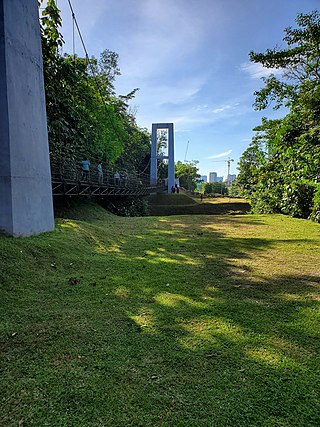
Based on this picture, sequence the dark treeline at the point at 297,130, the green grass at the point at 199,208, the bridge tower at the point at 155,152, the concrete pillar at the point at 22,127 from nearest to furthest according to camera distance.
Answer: the concrete pillar at the point at 22,127 → the dark treeline at the point at 297,130 → the green grass at the point at 199,208 → the bridge tower at the point at 155,152

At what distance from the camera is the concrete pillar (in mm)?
3492

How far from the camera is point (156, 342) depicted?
168cm

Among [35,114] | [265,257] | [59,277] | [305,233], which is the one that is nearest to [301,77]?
[305,233]

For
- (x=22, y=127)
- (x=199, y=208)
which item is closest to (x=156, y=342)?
(x=22, y=127)

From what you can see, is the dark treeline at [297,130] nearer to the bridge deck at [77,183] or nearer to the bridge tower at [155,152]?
the bridge deck at [77,183]

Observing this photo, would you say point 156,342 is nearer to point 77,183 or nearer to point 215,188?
point 77,183

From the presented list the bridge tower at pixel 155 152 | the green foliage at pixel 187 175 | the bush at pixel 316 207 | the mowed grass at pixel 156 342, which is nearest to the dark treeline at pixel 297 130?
the bush at pixel 316 207

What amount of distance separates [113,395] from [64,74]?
7.77m

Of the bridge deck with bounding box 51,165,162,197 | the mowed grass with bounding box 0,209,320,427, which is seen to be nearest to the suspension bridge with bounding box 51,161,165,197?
the bridge deck with bounding box 51,165,162,197

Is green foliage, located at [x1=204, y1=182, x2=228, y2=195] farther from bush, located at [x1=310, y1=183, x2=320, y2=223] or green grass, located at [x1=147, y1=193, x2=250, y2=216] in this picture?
bush, located at [x1=310, y1=183, x2=320, y2=223]

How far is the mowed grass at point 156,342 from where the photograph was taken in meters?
1.17

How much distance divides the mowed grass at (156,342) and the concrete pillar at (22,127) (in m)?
0.56

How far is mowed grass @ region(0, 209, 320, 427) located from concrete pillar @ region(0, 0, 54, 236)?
1.83 feet

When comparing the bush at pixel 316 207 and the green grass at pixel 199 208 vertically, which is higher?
the bush at pixel 316 207
